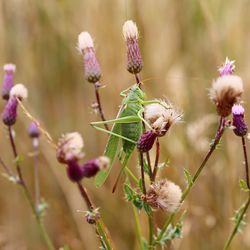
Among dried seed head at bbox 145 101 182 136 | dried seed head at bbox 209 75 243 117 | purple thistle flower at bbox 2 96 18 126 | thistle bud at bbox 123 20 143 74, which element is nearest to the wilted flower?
dried seed head at bbox 209 75 243 117

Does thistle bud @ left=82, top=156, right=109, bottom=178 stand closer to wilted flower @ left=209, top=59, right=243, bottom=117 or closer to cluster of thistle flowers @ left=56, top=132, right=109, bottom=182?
cluster of thistle flowers @ left=56, top=132, right=109, bottom=182

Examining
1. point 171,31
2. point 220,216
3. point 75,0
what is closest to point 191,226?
point 220,216

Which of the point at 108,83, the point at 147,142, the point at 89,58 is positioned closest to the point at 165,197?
the point at 147,142

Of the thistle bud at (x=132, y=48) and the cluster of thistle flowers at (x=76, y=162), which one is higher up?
the thistle bud at (x=132, y=48)

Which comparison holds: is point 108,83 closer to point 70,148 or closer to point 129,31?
point 129,31

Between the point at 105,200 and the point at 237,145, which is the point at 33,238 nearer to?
the point at 105,200

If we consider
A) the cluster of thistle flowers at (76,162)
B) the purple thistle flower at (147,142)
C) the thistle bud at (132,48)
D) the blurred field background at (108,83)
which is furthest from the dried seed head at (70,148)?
the blurred field background at (108,83)

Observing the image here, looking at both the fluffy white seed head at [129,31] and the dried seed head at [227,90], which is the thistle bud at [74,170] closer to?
the dried seed head at [227,90]
